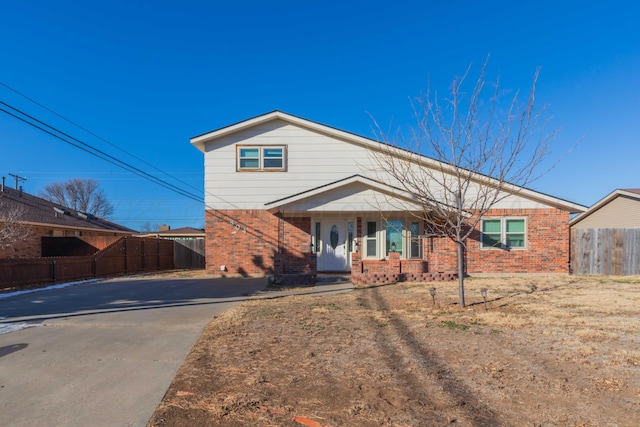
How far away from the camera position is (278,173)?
1486cm

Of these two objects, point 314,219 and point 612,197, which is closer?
point 314,219

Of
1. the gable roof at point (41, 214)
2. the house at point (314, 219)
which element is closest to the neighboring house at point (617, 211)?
the house at point (314, 219)

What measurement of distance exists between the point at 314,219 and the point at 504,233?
23.2 feet

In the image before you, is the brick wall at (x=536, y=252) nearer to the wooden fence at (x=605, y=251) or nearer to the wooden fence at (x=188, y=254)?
the wooden fence at (x=605, y=251)

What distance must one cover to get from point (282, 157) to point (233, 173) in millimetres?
2051

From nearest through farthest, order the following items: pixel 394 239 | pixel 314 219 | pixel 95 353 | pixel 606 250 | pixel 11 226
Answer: pixel 95 353 → pixel 606 250 → pixel 394 239 → pixel 314 219 → pixel 11 226

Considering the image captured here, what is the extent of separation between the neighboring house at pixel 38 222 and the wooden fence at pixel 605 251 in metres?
21.5

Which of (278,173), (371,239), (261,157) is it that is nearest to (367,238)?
(371,239)

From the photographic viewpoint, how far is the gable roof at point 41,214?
1852 centimetres

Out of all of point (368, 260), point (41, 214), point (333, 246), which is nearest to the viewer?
point (368, 260)

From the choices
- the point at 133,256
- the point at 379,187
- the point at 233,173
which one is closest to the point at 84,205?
the point at 133,256

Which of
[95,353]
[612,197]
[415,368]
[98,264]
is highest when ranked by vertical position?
[612,197]

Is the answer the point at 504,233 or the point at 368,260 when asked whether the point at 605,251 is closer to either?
the point at 504,233

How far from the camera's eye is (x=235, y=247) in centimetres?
1490
